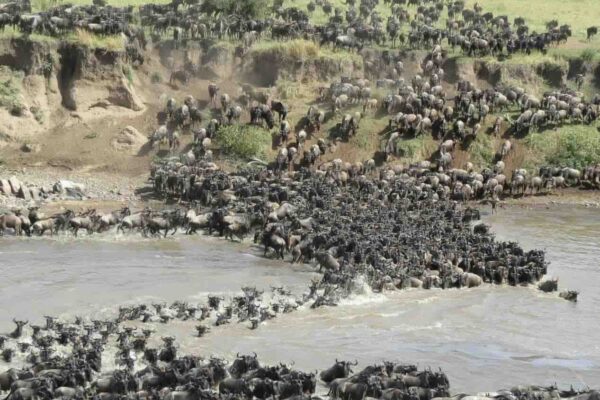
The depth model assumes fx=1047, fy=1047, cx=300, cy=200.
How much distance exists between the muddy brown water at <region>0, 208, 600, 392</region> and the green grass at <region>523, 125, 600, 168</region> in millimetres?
9627

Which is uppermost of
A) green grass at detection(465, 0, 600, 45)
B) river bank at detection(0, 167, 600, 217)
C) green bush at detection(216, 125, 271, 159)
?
green grass at detection(465, 0, 600, 45)

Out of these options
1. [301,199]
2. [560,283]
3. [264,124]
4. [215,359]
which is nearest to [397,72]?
[264,124]

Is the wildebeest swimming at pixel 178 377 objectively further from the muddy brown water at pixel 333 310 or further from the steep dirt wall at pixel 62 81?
the steep dirt wall at pixel 62 81

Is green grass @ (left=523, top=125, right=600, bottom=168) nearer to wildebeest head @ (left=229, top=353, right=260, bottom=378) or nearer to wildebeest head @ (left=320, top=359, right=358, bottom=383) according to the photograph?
wildebeest head @ (left=320, top=359, right=358, bottom=383)

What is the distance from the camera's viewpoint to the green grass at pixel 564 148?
138 feet

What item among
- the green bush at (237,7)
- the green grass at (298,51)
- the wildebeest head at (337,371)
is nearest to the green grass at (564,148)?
the green grass at (298,51)

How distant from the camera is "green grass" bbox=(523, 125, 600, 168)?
42.0 m

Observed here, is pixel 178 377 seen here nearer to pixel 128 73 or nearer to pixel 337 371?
pixel 337 371

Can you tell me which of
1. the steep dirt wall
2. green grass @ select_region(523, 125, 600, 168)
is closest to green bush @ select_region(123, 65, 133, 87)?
the steep dirt wall

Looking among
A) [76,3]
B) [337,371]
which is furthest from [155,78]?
[337,371]

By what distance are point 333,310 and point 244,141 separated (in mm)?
A: 15991

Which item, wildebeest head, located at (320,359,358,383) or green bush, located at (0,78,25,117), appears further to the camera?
green bush, located at (0,78,25,117)

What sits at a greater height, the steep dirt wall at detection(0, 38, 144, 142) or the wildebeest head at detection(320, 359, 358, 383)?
the steep dirt wall at detection(0, 38, 144, 142)

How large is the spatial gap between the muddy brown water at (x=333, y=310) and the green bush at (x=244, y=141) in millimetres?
8701
